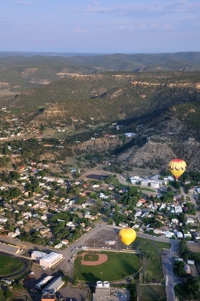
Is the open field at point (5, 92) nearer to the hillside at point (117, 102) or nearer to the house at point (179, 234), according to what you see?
the hillside at point (117, 102)

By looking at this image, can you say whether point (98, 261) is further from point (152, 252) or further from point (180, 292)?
point (180, 292)

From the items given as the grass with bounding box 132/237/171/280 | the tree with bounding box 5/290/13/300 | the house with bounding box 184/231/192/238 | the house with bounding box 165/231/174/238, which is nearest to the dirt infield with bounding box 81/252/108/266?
the grass with bounding box 132/237/171/280

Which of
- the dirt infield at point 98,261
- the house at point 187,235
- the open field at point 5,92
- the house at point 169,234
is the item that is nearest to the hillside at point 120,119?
the open field at point 5,92

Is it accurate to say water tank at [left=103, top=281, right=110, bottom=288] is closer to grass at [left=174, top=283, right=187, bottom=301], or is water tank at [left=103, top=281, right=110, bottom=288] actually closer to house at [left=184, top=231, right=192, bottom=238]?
grass at [left=174, top=283, right=187, bottom=301]

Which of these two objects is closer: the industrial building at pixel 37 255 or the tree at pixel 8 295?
the tree at pixel 8 295

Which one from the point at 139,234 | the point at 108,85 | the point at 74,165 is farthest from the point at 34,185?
the point at 108,85

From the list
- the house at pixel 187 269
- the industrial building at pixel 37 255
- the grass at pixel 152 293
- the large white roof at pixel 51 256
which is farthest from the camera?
the industrial building at pixel 37 255

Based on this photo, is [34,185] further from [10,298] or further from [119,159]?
[10,298]
